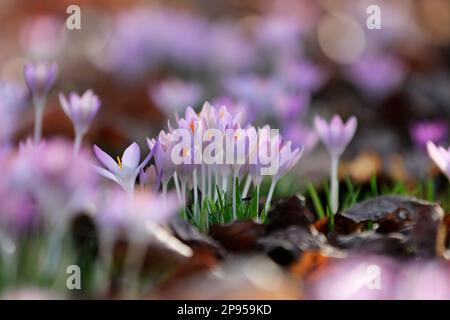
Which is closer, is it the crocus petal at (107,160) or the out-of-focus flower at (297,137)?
the crocus petal at (107,160)

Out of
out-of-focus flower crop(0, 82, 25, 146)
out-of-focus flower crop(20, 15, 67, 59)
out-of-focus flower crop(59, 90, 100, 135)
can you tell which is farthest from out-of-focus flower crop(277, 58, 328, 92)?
out-of-focus flower crop(59, 90, 100, 135)

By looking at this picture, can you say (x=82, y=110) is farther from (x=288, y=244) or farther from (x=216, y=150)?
(x=288, y=244)

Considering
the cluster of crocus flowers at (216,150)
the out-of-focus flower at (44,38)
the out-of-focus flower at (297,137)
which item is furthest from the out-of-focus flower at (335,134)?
the out-of-focus flower at (44,38)

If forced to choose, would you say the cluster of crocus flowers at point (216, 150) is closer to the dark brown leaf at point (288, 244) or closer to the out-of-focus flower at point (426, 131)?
the dark brown leaf at point (288, 244)

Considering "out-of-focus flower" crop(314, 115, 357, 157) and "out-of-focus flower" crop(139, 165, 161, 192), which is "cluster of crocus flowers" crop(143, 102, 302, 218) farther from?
"out-of-focus flower" crop(314, 115, 357, 157)

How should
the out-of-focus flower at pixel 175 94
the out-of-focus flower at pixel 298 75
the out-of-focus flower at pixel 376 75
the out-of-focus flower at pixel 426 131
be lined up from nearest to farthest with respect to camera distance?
the out-of-focus flower at pixel 175 94
the out-of-focus flower at pixel 426 131
the out-of-focus flower at pixel 298 75
the out-of-focus flower at pixel 376 75
